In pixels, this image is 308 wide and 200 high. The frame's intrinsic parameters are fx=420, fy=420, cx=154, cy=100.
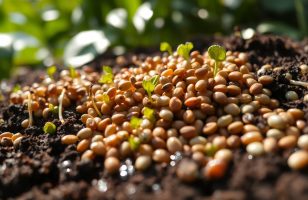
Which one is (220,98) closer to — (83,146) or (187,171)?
(187,171)

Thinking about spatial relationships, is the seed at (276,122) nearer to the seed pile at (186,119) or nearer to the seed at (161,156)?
the seed pile at (186,119)

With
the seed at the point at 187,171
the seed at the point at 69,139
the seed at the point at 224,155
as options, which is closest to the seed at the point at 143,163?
the seed at the point at 187,171

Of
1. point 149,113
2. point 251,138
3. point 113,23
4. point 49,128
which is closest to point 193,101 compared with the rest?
point 149,113

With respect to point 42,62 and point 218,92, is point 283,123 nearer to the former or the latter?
point 218,92

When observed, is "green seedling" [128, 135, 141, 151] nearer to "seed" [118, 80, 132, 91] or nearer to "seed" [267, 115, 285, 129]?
"seed" [118, 80, 132, 91]

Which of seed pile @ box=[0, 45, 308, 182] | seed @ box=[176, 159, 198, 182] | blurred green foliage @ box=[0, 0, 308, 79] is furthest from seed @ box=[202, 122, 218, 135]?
blurred green foliage @ box=[0, 0, 308, 79]

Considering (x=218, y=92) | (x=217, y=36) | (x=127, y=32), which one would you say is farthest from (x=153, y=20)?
(x=218, y=92)

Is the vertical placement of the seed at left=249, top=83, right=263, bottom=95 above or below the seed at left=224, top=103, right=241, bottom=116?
above
